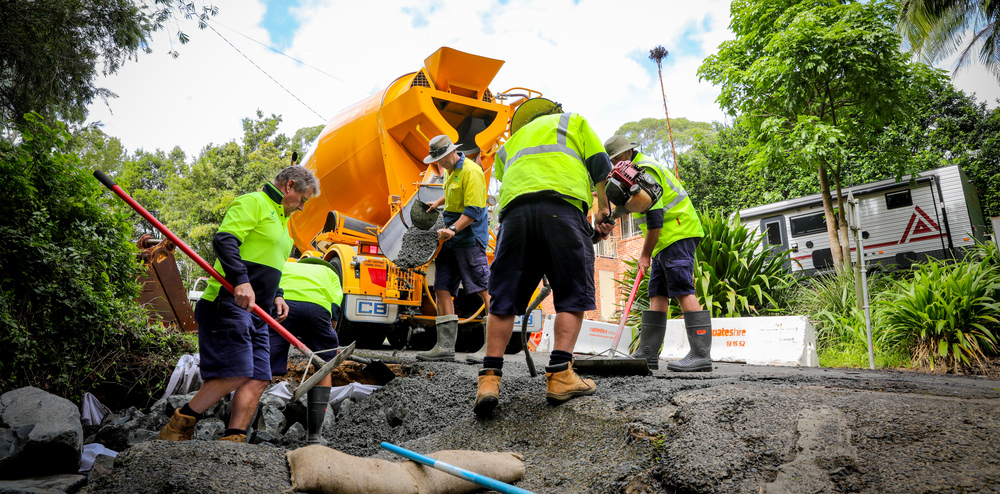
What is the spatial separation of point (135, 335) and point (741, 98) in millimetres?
11231

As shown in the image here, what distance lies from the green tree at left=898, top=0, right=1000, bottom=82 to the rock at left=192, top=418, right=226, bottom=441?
48.4 ft

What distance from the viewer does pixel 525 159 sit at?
2.92m

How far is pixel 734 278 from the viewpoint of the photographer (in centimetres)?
779

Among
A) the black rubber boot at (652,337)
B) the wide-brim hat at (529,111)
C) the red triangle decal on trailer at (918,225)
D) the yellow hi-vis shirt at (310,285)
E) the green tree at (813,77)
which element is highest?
the green tree at (813,77)

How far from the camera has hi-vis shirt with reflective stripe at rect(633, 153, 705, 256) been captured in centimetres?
405

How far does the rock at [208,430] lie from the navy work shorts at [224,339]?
668 millimetres

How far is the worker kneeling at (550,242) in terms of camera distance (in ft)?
9.02

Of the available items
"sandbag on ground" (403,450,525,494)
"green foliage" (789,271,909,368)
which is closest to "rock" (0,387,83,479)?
"sandbag on ground" (403,450,525,494)

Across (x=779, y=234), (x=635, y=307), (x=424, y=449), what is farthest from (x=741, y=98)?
(x=424, y=449)

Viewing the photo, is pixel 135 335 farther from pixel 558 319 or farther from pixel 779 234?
pixel 779 234

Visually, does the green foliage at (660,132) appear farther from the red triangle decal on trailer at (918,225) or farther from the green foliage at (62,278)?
the green foliage at (62,278)

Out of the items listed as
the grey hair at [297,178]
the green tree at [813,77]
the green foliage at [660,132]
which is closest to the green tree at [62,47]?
the grey hair at [297,178]

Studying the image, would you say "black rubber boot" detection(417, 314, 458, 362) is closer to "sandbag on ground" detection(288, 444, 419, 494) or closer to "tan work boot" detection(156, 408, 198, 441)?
"tan work boot" detection(156, 408, 198, 441)

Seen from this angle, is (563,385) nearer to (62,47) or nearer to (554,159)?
Answer: (554,159)
